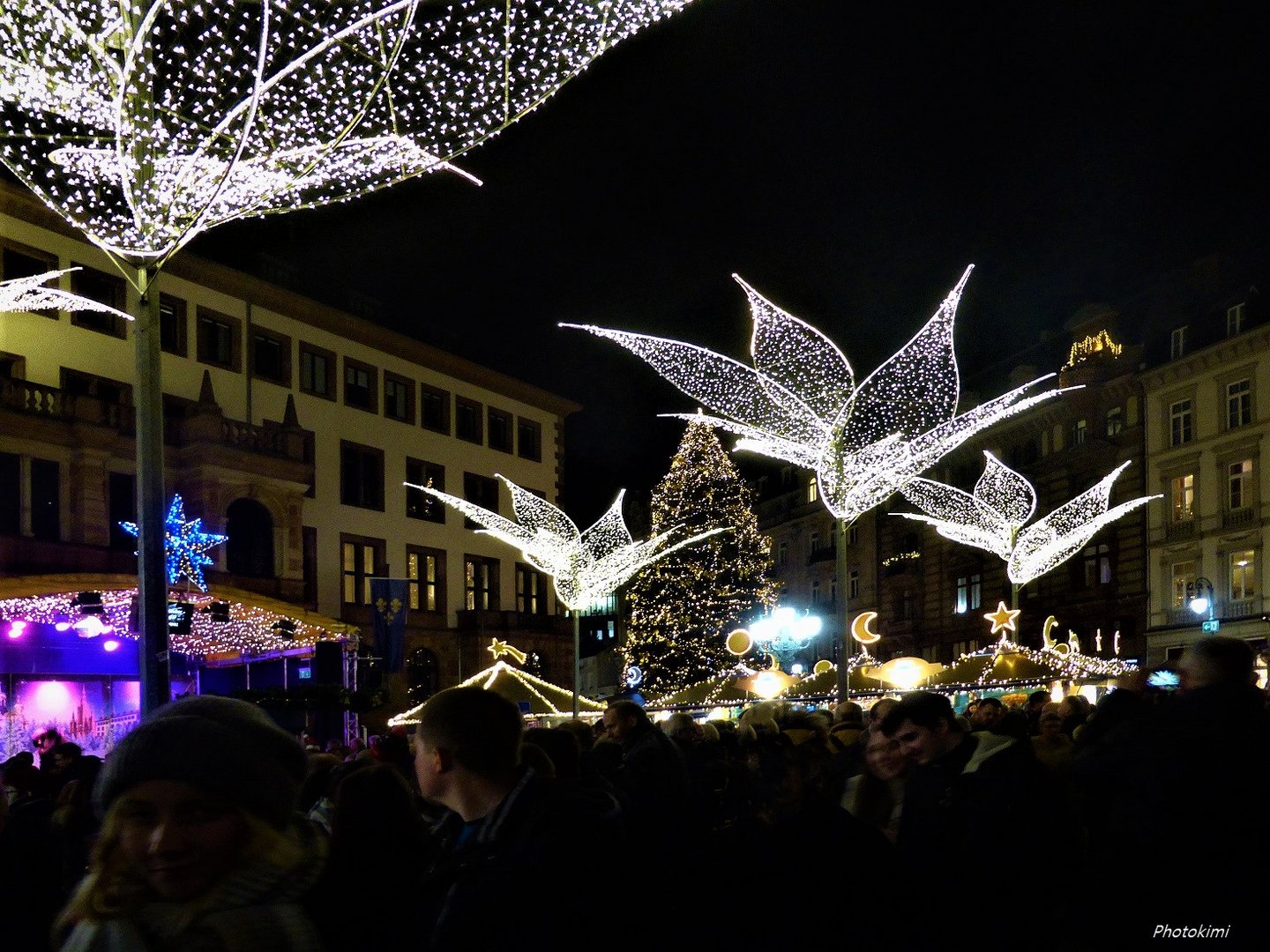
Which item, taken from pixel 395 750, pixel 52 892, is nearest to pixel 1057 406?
pixel 395 750

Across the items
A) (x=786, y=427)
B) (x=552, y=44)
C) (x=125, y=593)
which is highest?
(x=552, y=44)

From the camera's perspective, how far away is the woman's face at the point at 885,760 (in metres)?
5.45

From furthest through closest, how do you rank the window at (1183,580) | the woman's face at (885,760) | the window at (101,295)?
1. the window at (1183,580)
2. the window at (101,295)
3. the woman's face at (885,760)

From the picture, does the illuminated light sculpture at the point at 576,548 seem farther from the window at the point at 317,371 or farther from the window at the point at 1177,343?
the window at the point at 1177,343

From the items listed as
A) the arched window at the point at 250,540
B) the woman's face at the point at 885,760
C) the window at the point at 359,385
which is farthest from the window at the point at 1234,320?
the woman's face at the point at 885,760

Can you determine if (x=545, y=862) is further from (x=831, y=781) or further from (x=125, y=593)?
(x=125, y=593)

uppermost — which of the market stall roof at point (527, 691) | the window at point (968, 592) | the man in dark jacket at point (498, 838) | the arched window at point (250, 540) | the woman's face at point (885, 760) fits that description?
the man in dark jacket at point (498, 838)

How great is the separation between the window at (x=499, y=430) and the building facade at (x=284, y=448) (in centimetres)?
7

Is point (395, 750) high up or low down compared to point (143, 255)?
down

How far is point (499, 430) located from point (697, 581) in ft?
44.2

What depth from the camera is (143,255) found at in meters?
8.74

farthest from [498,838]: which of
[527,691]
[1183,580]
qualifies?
[1183,580]

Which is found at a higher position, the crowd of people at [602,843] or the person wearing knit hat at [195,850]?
the person wearing knit hat at [195,850]

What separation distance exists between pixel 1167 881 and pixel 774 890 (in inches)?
75.8
